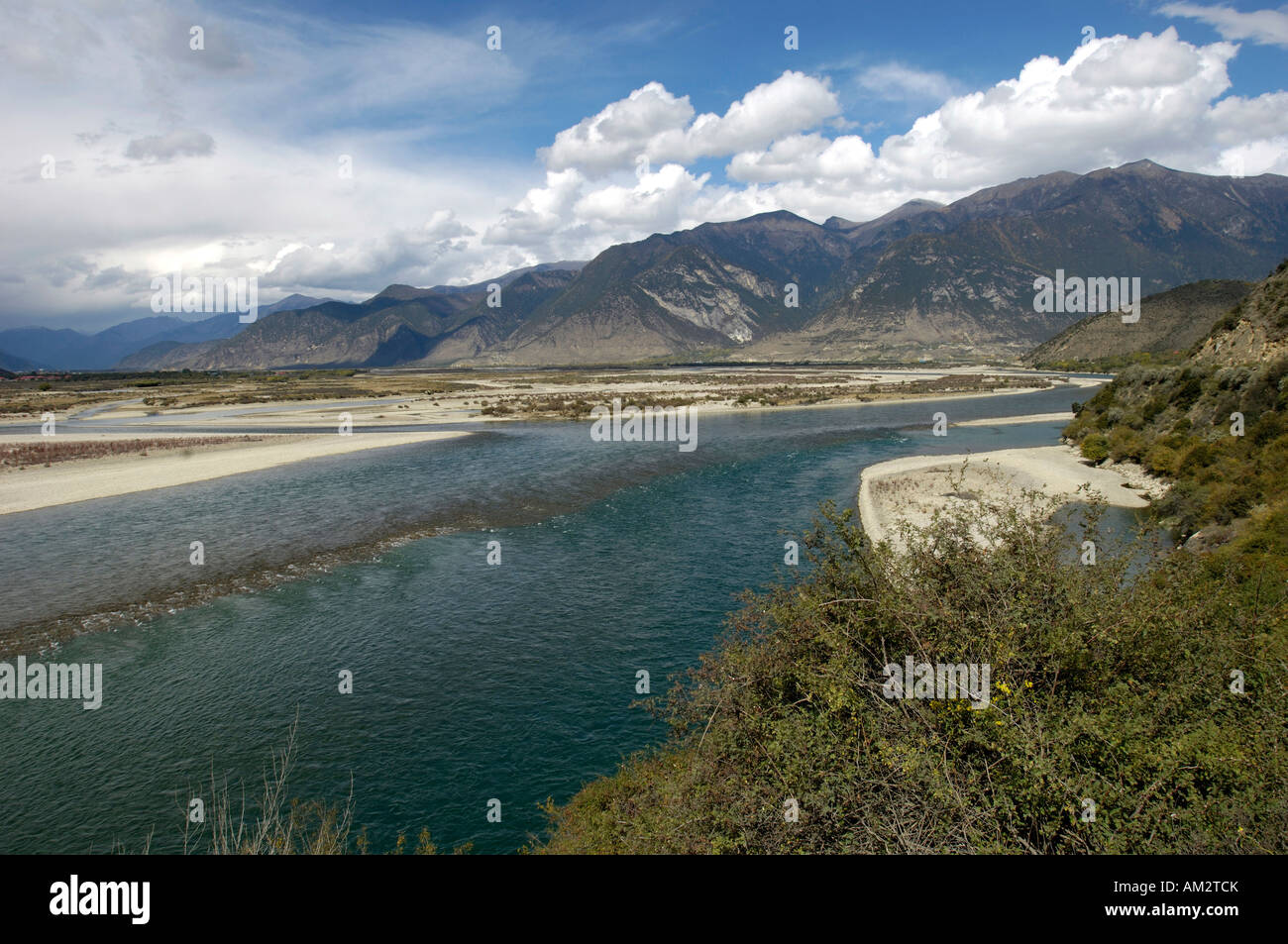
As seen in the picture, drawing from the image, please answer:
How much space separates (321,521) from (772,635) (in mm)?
30726

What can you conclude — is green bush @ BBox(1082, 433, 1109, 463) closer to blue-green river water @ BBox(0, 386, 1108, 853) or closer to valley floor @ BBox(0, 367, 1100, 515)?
blue-green river water @ BBox(0, 386, 1108, 853)

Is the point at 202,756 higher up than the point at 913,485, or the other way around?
the point at 913,485

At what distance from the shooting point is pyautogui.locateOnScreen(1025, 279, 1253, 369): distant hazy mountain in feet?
466

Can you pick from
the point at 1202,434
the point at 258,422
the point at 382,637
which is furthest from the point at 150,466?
the point at 1202,434

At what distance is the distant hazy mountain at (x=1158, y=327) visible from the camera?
142m

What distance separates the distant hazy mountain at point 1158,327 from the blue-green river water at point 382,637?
150m

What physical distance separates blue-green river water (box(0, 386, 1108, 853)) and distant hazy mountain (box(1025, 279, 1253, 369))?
493 feet

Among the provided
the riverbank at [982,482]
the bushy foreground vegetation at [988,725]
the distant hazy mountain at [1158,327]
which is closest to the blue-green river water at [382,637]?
the riverbank at [982,482]

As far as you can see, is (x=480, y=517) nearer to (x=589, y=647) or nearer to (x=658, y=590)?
(x=658, y=590)

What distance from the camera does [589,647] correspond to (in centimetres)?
2014

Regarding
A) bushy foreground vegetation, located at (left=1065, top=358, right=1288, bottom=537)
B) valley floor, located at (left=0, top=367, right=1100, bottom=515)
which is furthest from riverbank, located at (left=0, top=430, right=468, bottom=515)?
bushy foreground vegetation, located at (left=1065, top=358, right=1288, bottom=537)

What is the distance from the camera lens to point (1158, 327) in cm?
15412
